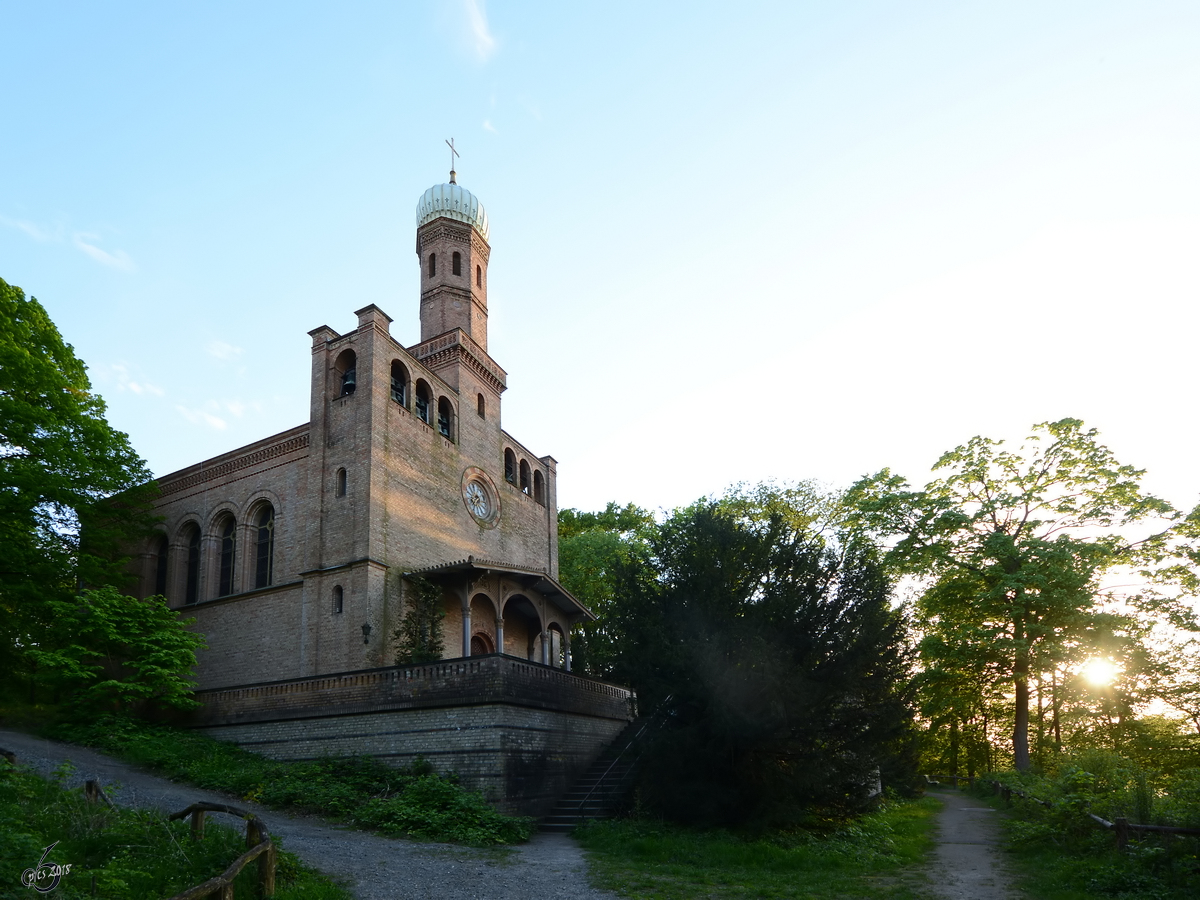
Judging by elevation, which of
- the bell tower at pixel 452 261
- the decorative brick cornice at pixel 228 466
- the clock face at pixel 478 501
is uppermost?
the bell tower at pixel 452 261

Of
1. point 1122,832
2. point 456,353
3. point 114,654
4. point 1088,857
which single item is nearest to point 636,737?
point 1088,857

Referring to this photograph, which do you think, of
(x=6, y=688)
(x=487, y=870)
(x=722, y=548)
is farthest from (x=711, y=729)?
(x=6, y=688)

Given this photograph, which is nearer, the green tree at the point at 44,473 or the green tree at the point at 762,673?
the green tree at the point at 762,673

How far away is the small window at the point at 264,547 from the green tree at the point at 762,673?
44.1ft

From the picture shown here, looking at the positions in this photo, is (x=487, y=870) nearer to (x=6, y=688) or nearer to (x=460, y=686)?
(x=460, y=686)

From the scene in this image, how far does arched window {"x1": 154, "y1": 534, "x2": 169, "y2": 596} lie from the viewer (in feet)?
94.0

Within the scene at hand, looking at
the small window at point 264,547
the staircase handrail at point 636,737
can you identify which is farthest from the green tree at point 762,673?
the small window at point 264,547

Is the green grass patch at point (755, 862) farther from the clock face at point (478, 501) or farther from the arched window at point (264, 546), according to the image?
the clock face at point (478, 501)

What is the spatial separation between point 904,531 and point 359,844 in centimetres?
2024

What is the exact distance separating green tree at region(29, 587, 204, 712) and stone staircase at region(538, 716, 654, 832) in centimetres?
1016

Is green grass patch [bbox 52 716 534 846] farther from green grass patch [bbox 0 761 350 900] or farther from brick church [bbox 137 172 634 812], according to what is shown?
green grass patch [bbox 0 761 350 900]

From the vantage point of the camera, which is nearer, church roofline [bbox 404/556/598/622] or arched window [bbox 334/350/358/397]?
church roofline [bbox 404/556/598/622]

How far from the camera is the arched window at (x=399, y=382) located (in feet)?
85.4

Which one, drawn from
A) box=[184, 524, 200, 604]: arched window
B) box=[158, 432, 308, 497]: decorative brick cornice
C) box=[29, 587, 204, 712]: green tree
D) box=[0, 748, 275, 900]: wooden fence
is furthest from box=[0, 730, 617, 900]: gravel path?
box=[158, 432, 308, 497]: decorative brick cornice
